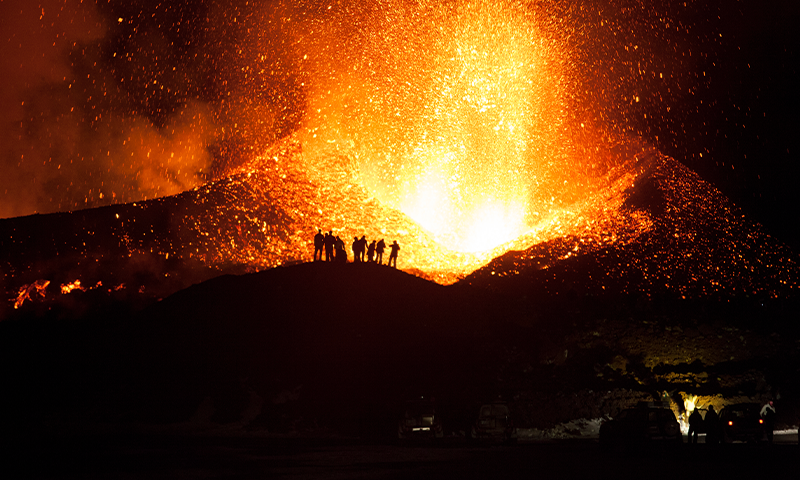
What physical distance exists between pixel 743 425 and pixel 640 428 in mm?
4352

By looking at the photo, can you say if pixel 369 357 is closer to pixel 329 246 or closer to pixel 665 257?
pixel 329 246

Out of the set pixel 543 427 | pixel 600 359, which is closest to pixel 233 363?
pixel 543 427

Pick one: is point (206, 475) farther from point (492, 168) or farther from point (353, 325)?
point (492, 168)

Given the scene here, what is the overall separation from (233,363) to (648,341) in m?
22.5

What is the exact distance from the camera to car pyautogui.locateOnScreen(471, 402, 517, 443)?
2344cm

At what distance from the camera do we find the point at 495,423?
77.3 ft

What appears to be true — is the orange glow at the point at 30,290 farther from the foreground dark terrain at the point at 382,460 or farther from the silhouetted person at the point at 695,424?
the silhouetted person at the point at 695,424

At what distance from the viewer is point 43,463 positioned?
16766 mm

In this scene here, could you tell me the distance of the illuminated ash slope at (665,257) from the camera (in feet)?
150

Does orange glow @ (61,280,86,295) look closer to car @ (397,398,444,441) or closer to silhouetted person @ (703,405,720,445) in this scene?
car @ (397,398,444,441)

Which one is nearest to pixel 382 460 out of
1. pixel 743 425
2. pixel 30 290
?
pixel 743 425

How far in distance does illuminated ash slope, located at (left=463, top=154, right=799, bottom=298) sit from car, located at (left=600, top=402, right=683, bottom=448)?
63.6ft

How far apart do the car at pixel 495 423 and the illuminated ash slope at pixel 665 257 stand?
751 inches

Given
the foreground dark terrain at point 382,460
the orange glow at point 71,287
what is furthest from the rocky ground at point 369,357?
the orange glow at point 71,287
